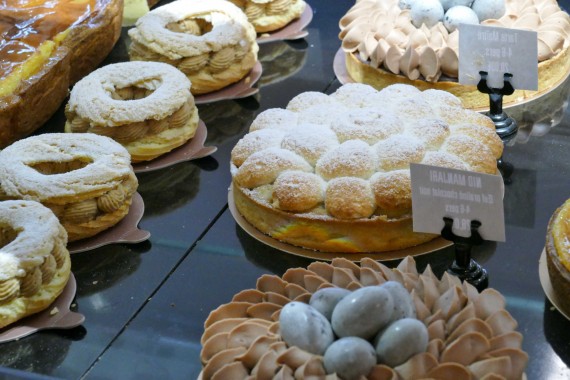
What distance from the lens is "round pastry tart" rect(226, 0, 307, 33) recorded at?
3742 mm

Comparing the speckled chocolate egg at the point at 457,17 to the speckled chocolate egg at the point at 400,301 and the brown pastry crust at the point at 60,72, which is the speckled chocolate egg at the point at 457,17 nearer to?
the brown pastry crust at the point at 60,72

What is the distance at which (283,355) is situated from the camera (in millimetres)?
1724

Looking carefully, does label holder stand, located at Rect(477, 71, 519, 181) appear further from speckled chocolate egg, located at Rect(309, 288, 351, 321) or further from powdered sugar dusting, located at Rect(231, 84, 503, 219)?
speckled chocolate egg, located at Rect(309, 288, 351, 321)

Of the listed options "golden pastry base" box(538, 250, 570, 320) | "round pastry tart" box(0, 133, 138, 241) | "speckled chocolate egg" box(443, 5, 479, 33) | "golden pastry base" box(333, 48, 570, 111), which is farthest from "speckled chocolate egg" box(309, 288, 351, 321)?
"speckled chocolate egg" box(443, 5, 479, 33)

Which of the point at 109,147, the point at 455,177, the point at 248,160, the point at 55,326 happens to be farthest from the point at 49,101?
the point at 455,177

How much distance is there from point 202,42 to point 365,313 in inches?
72.7

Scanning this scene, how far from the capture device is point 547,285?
2.21m

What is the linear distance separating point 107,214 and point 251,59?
1113mm

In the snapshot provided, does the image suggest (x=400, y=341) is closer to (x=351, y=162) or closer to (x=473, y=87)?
(x=351, y=162)

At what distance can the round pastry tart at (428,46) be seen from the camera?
120 inches

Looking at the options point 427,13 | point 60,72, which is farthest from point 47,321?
point 427,13

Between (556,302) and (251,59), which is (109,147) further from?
(556,302)

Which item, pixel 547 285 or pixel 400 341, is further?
pixel 547 285

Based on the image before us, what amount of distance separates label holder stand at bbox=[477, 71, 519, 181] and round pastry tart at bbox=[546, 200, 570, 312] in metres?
0.56
